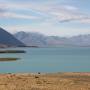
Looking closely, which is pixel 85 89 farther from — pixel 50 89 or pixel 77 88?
pixel 50 89

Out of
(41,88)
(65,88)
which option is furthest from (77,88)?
(41,88)

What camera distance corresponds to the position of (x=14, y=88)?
36.6 meters

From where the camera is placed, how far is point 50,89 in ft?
119

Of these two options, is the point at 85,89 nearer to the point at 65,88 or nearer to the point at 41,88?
the point at 65,88

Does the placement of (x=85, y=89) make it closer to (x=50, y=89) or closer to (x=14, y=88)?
(x=50, y=89)

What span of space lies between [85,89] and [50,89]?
3959 millimetres

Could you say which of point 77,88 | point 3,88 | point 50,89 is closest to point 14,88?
point 3,88

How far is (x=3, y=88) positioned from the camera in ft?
120

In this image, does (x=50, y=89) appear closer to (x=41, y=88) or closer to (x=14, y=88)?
(x=41, y=88)

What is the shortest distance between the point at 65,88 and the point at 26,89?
467cm

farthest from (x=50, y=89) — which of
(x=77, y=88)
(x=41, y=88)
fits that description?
(x=77, y=88)

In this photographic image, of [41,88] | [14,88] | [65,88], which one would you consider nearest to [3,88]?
[14,88]

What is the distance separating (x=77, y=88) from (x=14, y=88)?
7398mm

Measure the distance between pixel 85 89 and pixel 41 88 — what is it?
4.97 m
